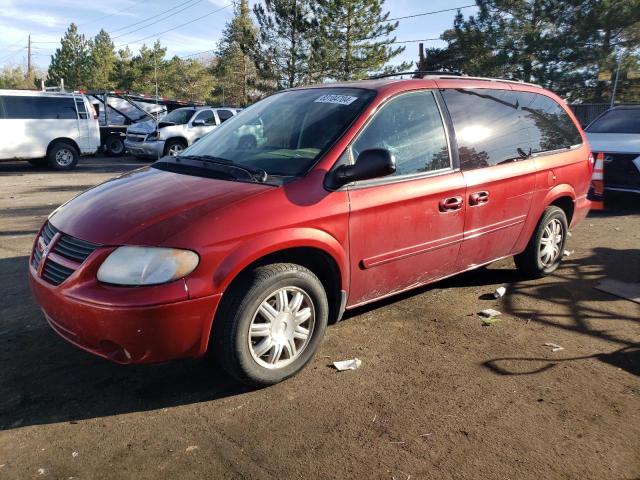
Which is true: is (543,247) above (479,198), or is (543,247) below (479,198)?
below

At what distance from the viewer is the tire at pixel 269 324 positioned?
114 inches

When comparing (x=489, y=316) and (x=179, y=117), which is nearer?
(x=489, y=316)

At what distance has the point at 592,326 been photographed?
4086mm

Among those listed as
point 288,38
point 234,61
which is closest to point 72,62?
point 234,61

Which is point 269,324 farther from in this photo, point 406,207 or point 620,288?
point 620,288

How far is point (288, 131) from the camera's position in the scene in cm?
377

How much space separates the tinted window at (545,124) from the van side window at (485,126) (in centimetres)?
13

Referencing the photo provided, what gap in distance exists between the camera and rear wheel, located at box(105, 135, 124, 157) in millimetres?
19719

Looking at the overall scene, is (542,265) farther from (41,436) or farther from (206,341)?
(41,436)

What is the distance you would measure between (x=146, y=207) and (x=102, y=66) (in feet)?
191

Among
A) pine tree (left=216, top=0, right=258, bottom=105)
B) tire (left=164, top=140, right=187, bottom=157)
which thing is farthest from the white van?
pine tree (left=216, top=0, right=258, bottom=105)

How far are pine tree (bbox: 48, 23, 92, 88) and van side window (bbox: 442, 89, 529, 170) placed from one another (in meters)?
58.1

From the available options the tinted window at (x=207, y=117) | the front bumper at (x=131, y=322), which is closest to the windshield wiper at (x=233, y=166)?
the front bumper at (x=131, y=322)

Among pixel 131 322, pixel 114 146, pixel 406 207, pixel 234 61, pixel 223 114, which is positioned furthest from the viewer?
pixel 234 61
